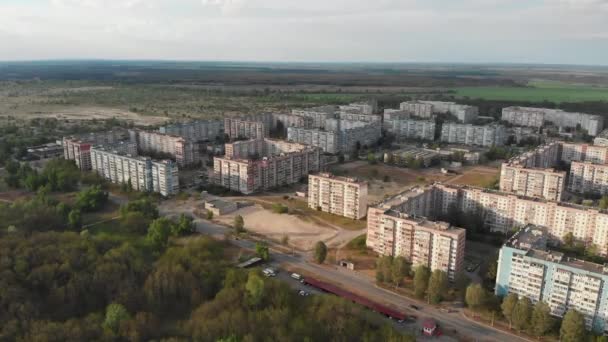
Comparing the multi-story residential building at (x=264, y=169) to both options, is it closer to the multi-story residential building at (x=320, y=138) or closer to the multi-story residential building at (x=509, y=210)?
the multi-story residential building at (x=320, y=138)

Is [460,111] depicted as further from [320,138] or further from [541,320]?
[541,320]

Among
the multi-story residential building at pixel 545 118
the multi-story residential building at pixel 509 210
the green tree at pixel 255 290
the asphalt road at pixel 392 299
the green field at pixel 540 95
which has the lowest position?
the asphalt road at pixel 392 299

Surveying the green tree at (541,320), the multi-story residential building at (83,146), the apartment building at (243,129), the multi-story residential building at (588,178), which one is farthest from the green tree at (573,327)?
the apartment building at (243,129)

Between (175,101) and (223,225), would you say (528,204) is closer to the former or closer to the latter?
(223,225)

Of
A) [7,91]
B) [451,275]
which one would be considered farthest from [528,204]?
[7,91]

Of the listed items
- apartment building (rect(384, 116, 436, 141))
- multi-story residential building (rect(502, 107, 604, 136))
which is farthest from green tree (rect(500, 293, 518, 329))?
multi-story residential building (rect(502, 107, 604, 136))
